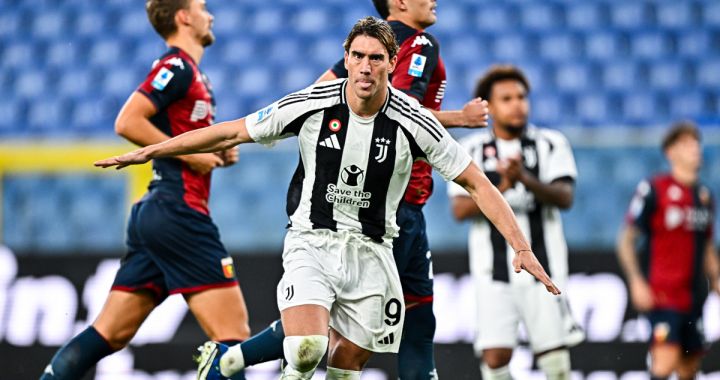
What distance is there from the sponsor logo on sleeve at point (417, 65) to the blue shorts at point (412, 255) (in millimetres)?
643

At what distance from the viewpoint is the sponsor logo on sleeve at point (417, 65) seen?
5.05 metres

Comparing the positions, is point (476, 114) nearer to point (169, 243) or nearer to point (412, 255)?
point (412, 255)

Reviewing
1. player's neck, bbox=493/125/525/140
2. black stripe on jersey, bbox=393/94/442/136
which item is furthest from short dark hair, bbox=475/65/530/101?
black stripe on jersey, bbox=393/94/442/136

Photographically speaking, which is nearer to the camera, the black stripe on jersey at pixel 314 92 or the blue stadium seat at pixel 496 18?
the black stripe on jersey at pixel 314 92

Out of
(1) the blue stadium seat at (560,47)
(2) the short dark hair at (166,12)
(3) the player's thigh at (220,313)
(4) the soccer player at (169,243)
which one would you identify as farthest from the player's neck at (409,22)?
(1) the blue stadium seat at (560,47)

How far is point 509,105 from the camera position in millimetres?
7121

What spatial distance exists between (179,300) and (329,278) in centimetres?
363

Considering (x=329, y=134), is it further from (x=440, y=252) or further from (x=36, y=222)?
(x=36, y=222)

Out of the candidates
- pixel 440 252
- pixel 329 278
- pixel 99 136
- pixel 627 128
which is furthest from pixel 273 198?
pixel 329 278

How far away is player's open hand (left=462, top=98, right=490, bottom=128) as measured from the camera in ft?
16.0

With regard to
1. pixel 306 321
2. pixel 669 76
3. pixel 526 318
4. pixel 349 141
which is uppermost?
pixel 669 76

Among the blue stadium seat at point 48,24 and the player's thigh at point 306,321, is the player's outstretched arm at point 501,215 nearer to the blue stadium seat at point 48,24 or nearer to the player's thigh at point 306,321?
the player's thigh at point 306,321

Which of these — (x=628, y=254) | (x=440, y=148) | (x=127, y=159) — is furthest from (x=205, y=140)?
(x=628, y=254)

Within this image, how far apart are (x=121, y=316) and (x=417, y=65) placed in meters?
1.91
